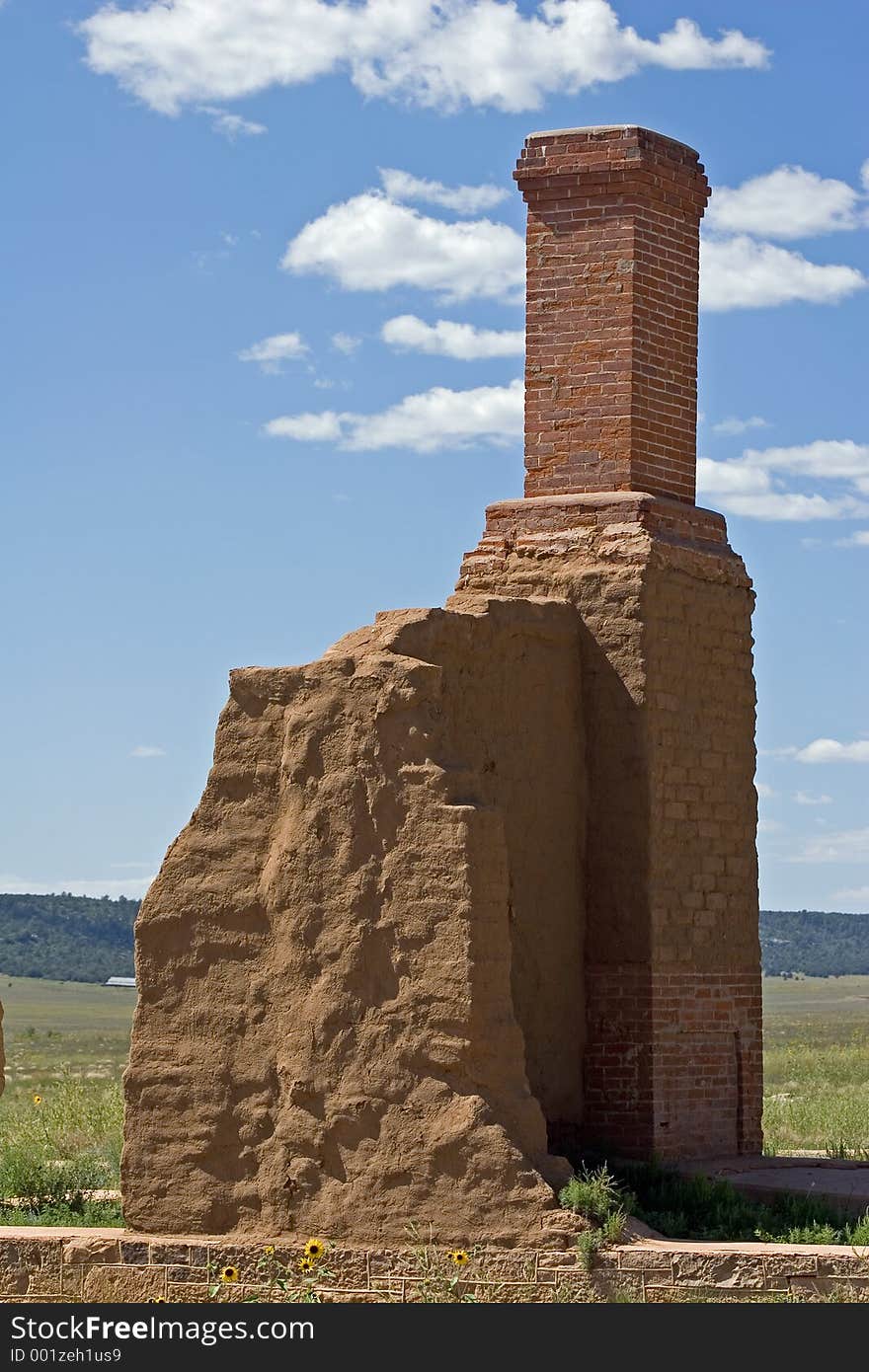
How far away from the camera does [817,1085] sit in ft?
83.3

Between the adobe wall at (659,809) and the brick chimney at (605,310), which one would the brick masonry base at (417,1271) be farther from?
the brick chimney at (605,310)

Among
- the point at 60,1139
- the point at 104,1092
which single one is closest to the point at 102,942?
the point at 104,1092

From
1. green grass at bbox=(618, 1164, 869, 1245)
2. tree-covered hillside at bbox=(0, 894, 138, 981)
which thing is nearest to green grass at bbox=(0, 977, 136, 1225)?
green grass at bbox=(618, 1164, 869, 1245)

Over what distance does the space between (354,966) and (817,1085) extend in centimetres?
1543

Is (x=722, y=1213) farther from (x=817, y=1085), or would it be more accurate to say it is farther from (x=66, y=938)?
(x=66, y=938)

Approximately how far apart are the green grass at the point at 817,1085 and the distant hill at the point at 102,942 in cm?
3404

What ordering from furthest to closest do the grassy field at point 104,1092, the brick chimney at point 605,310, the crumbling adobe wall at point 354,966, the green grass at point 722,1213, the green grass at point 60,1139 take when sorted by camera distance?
the grassy field at point 104,1092 → the brick chimney at point 605,310 → the green grass at point 60,1139 → the green grass at point 722,1213 → the crumbling adobe wall at point 354,966

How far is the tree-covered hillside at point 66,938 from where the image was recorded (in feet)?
288

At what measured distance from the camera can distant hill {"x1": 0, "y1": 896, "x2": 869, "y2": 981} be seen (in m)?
88.9

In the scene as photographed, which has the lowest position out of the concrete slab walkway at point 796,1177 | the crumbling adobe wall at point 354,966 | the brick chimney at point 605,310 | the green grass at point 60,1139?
the green grass at point 60,1139

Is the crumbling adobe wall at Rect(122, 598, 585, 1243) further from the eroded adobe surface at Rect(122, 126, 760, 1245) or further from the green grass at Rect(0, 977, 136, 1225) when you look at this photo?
the green grass at Rect(0, 977, 136, 1225)

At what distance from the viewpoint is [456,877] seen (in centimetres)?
1093

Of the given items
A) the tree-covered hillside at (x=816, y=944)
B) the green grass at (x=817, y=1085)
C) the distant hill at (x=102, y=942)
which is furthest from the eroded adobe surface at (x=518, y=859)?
the tree-covered hillside at (x=816, y=944)

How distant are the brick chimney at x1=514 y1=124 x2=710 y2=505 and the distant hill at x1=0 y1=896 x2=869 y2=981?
62434 millimetres
